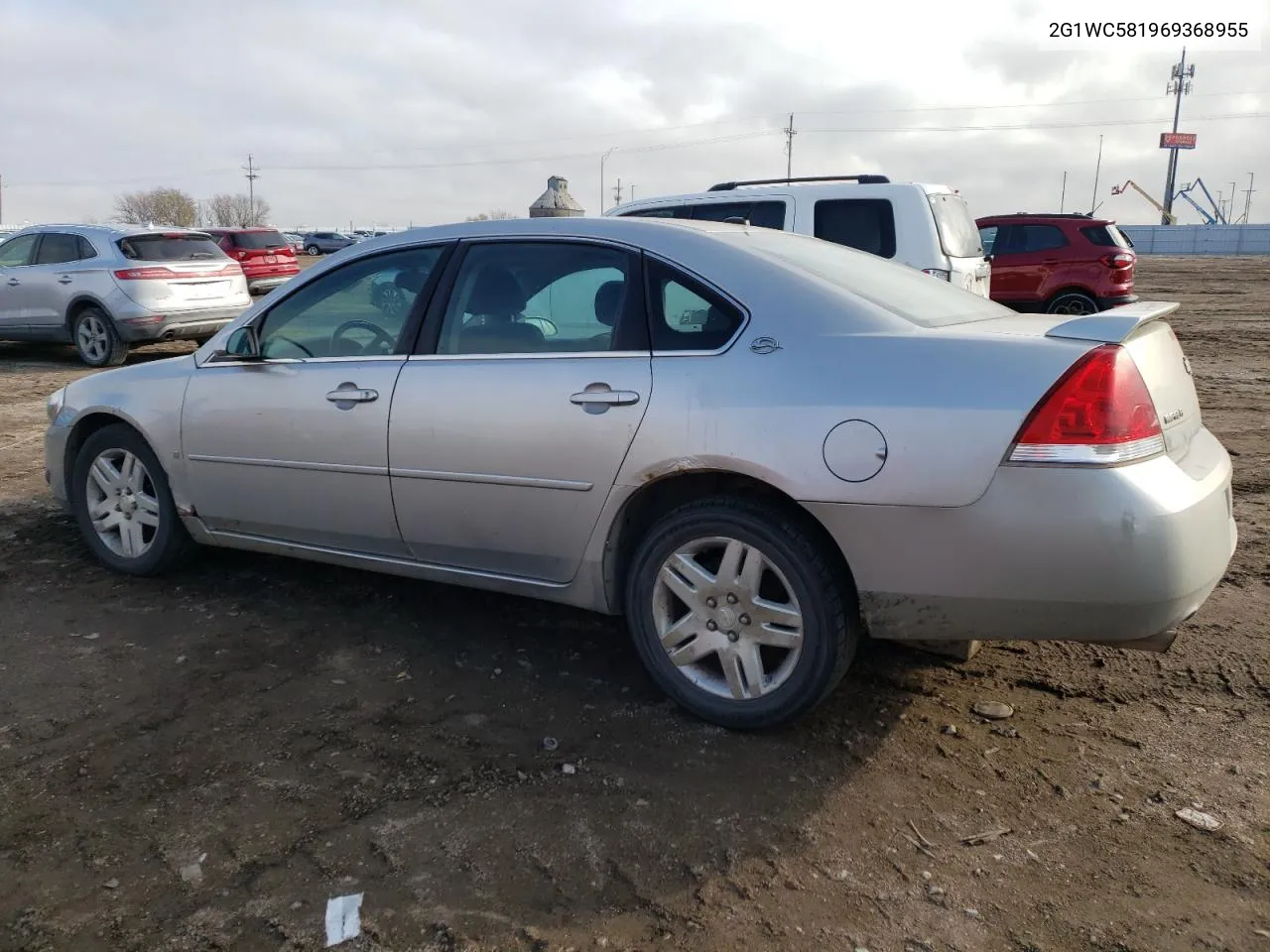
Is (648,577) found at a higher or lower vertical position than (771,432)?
lower

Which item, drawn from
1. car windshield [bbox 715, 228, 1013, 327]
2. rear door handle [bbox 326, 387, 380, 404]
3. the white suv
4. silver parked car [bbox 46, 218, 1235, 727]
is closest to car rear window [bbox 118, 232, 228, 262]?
the white suv

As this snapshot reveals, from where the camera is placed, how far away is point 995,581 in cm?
272

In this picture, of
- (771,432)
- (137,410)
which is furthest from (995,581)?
(137,410)

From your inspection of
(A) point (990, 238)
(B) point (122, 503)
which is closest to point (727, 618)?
(B) point (122, 503)

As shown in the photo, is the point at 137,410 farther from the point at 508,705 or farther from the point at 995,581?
the point at 995,581

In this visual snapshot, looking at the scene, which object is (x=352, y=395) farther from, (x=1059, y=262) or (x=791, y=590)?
(x=1059, y=262)

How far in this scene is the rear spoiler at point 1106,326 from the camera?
274cm

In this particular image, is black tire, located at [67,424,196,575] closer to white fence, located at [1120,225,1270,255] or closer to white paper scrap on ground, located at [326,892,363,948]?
white paper scrap on ground, located at [326,892,363,948]

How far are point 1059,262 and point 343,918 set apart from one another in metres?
13.8

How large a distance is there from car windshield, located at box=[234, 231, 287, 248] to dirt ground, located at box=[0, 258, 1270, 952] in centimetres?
1843

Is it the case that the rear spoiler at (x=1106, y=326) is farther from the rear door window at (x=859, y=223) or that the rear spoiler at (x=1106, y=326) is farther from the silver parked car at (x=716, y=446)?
the rear door window at (x=859, y=223)

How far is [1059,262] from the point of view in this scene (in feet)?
45.6

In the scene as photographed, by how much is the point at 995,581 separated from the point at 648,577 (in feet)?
3.44

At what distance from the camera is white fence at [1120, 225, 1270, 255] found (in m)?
60.3
